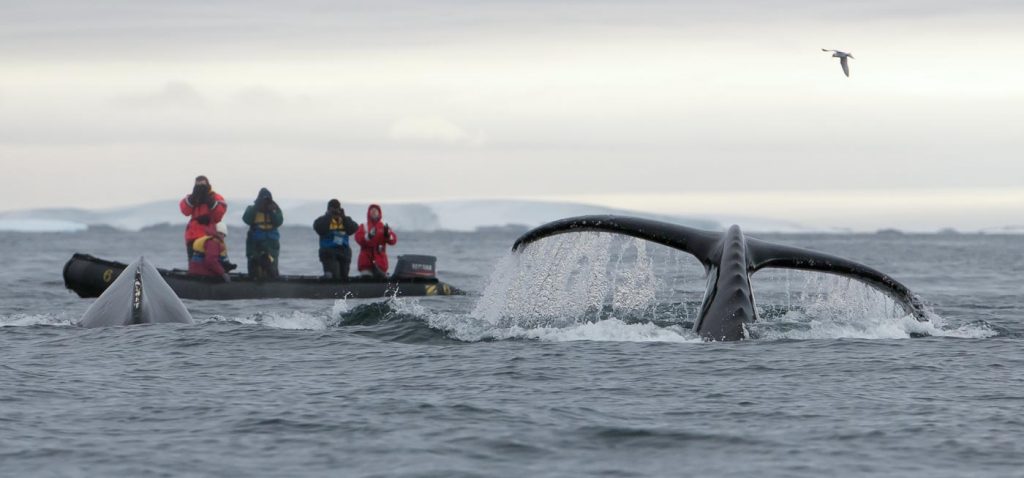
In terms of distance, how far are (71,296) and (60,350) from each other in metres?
11.8

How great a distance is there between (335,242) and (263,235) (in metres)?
1.22

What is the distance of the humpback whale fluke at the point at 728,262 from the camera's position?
39.8ft

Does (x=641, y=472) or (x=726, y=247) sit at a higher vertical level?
(x=726, y=247)

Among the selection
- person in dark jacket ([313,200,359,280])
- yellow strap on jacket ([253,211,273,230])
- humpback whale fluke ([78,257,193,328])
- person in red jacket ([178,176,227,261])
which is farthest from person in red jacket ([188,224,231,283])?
humpback whale fluke ([78,257,193,328])

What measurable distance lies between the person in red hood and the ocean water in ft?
18.8

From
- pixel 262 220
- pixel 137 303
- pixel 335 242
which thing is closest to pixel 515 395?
pixel 137 303

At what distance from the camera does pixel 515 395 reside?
9953 mm

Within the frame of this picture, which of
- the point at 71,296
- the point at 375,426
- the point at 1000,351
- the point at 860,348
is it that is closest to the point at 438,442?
the point at 375,426

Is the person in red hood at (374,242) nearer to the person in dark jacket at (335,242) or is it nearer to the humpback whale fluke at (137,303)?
the person in dark jacket at (335,242)

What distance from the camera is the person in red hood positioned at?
22141 mm

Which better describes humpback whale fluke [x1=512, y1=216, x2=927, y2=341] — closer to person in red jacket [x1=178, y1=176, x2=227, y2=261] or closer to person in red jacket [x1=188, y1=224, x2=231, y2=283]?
person in red jacket [x1=178, y1=176, x2=227, y2=261]

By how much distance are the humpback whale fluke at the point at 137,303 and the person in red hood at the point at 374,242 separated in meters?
7.14

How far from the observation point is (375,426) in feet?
28.6

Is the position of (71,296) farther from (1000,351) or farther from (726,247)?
(1000,351)
